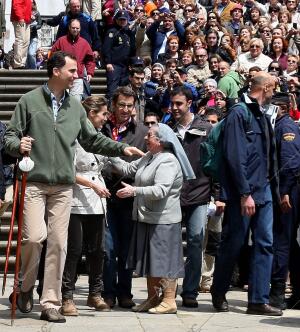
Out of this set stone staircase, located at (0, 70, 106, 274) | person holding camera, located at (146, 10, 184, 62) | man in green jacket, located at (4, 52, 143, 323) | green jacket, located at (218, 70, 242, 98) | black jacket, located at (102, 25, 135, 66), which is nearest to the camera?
man in green jacket, located at (4, 52, 143, 323)

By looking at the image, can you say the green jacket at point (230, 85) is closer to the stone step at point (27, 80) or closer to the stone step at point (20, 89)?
the stone step at point (20, 89)

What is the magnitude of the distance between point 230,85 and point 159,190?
7484 millimetres

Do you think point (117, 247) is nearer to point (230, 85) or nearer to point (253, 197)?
point (253, 197)

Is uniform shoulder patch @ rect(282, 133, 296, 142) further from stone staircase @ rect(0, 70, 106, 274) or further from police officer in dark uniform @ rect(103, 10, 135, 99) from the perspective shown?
police officer in dark uniform @ rect(103, 10, 135, 99)

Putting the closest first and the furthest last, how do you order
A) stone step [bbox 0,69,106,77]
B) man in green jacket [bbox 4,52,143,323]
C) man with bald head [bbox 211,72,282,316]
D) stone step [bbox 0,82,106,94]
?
man in green jacket [bbox 4,52,143,323], man with bald head [bbox 211,72,282,316], stone step [bbox 0,82,106,94], stone step [bbox 0,69,106,77]

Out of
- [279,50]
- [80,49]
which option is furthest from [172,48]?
[279,50]

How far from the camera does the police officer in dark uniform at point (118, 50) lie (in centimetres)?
2130

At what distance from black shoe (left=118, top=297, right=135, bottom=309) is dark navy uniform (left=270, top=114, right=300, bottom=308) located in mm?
1353

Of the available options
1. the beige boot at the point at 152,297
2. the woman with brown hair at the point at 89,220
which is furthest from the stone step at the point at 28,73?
the beige boot at the point at 152,297

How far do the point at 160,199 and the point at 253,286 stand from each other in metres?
1.16

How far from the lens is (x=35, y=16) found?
24.6 m

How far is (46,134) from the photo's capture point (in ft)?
36.3

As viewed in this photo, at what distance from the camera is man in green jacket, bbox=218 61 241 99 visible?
18844mm

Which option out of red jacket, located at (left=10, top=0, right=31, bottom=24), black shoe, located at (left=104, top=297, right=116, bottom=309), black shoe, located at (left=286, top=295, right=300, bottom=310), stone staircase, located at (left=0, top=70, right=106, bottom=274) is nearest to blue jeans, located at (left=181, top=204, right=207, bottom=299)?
black shoe, located at (left=104, top=297, right=116, bottom=309)
